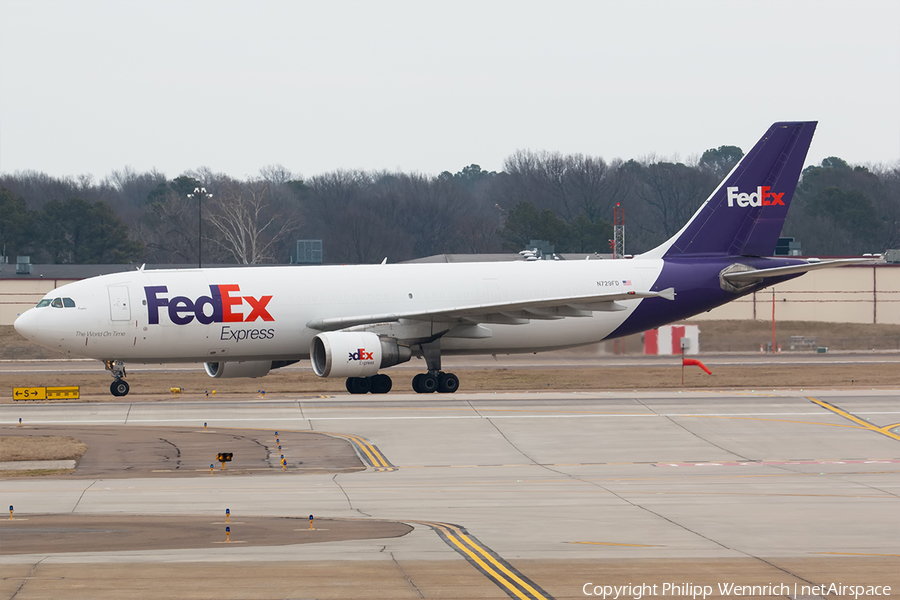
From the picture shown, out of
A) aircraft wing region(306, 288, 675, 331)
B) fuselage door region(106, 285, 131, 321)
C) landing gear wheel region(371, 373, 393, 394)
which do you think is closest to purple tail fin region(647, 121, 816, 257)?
aircraft wing region(306, 288, 675, 331)

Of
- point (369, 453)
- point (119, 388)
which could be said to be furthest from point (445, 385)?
point (369, 453)

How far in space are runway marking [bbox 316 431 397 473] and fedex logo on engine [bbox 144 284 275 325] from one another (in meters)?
8.05

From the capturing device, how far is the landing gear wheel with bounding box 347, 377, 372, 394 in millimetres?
40062

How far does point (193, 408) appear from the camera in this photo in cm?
3603

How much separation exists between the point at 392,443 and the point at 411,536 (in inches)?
495

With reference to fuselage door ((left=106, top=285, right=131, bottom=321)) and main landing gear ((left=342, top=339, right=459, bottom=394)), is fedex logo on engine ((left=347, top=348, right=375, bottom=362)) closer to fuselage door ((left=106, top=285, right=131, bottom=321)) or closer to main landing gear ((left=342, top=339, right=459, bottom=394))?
main landing gear ((left=342, top=339, right=459, bottom=394))

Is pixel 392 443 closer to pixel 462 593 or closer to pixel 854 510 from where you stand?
pixel 854 510

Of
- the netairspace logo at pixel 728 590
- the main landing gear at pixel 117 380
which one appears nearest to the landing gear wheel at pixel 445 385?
the main landing gear at pixel 117 380

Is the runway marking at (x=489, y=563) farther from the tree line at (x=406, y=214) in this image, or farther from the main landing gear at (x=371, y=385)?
the tree line at (x=406, y=214)

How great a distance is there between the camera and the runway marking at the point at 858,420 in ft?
102

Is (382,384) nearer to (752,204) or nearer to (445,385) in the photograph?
(445,385)

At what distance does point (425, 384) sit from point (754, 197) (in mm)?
15224

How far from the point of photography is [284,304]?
37.9m

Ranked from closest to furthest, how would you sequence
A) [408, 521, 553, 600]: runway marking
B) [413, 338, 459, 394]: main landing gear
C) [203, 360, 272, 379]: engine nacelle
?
[408, 521, 553, 600]: runway marking
[413, 338, 459, 394]: main landing gear
[203, 360, 272, 379]: engine nacelle
